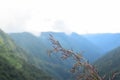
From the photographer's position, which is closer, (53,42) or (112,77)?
(112,77)

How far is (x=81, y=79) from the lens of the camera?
802 cm

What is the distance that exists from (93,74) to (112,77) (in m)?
0.47

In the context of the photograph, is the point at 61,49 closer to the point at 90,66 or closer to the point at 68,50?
the point at 68,50

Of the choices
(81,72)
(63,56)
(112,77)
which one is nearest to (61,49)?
(63,56)

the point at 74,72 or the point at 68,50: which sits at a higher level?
the point at 68,50

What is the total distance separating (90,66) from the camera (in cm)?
828

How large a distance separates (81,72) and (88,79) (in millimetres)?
245

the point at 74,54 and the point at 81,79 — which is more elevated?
the point at 74,54

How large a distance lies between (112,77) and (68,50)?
1297mm

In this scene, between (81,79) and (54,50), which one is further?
(54,50)

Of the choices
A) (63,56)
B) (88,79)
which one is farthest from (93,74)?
(63,56)

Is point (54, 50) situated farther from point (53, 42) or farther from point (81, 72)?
point (81, 72)

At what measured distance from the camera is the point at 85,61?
27.8ft

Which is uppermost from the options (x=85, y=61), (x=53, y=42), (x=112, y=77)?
(x=53, y=42)
